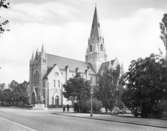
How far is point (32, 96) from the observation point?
79500mm

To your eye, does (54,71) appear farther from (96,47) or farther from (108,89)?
(108,89)

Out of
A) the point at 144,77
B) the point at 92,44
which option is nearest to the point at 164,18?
the point at 144,77

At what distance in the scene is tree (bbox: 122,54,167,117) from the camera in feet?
86.5

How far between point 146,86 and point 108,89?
47.7 ft

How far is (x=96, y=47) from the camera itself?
92.3 meters

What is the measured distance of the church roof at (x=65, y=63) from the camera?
80.8 metres

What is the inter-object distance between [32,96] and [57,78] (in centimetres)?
1024

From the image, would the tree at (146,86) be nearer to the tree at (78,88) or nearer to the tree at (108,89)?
the tree at (108,89)

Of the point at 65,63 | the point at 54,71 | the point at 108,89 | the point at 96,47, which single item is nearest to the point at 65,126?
the point at 108,89

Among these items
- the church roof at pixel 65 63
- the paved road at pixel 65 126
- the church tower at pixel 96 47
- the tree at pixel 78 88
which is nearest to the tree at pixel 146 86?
the paved road at pixel 65 126

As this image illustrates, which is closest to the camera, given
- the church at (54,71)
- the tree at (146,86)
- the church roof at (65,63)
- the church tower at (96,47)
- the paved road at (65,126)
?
the paved road at (65,126)

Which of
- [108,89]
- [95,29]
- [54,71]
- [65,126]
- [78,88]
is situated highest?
[95,29]

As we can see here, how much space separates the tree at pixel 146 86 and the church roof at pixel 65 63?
176 feet

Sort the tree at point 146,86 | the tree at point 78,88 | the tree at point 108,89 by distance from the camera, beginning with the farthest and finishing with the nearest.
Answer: the tree at point 78,88 < the tree at point 108,89 < the tree at point 146,86
